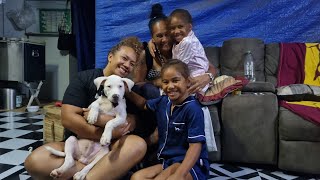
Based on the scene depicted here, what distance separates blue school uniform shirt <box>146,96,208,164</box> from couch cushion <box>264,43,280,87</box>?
164 cm

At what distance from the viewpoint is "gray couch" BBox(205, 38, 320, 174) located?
7.00 feet

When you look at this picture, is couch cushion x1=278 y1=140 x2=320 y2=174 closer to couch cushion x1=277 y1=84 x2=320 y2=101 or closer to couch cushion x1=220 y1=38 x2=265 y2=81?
couch cushion x1=277 y1=84 x2=320 y2=101

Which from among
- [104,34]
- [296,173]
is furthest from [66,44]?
[296,173]

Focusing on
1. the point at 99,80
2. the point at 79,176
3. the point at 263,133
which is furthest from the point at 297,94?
the point at 79,176

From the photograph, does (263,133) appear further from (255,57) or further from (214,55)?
(214,55)

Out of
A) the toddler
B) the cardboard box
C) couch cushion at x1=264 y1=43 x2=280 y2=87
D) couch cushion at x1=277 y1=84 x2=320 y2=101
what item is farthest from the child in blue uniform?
couch cushion at x1=264 y1=43 x2=280 y2=87

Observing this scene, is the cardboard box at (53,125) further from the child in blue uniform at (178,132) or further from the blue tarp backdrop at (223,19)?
the child in blue uniform at (178,132)

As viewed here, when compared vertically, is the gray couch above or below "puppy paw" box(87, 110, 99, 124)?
below

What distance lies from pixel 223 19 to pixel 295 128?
1.44 metres

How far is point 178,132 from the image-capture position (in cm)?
152

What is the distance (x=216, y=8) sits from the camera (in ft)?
10.5

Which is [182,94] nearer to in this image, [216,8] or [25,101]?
[216,8]

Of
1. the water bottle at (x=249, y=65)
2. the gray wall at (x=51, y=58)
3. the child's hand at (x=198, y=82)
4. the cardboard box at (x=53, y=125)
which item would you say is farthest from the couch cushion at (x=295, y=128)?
the gray wall at (x=51, y=58)

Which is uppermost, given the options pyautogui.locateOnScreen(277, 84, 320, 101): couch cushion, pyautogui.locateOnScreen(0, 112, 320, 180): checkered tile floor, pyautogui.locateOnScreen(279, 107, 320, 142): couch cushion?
pyautogui.locateOnScreen(277, 84, 320, 101): couch cushion
